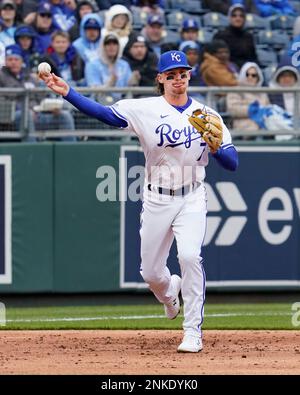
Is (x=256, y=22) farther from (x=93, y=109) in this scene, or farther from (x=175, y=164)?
(x=93, y=109)

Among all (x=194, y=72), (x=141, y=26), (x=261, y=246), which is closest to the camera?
(x=261, y=246)

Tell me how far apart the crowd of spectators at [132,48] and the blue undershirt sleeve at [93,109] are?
385 cm

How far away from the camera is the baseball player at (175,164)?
705cm

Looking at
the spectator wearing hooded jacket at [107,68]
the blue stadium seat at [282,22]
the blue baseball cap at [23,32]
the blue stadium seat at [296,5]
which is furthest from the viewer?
the blue stadium seat at [296,5]

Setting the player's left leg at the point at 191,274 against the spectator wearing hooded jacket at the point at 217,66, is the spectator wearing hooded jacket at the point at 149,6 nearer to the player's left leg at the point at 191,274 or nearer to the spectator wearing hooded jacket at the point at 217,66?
the spectator wearing hooded jacket at the point at 217,66

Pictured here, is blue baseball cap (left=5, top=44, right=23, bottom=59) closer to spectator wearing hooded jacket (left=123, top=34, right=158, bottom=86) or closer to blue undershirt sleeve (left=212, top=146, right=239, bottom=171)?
spectator wearing hooded jacket (left=123, top=34, right=158, bottom=86)

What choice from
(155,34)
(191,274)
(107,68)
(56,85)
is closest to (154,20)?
(155,34)

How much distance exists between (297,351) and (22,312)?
4.27 m

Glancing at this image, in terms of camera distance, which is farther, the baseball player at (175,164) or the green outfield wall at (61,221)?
the green outfield wall at (61,221)

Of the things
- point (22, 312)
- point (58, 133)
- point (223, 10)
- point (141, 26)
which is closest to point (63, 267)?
point (22, 312)

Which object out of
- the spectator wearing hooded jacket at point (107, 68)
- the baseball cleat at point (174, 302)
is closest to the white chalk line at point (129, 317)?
the baseball cleat at point (174, 302)

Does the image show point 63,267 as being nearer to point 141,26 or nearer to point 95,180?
point 95,180

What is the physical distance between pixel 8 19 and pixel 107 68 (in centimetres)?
146

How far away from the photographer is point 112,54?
11.9m
